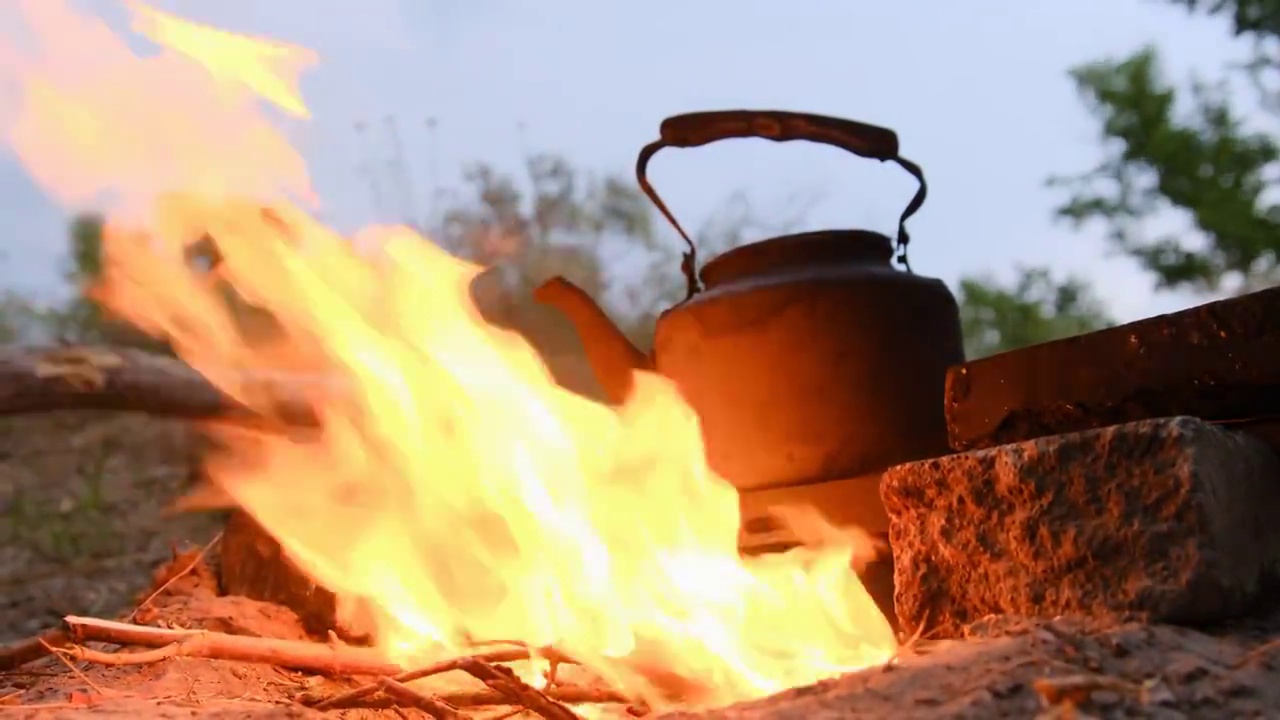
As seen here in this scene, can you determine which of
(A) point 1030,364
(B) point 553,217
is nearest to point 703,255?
(B) point 553,217

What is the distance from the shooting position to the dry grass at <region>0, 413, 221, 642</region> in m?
3.93

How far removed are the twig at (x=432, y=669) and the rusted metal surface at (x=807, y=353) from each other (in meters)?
0.77

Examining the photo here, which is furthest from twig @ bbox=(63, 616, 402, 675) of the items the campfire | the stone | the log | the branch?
the branch

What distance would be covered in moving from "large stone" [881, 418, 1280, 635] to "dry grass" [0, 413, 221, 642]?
3352mm

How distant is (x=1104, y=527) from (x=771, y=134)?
1.50m

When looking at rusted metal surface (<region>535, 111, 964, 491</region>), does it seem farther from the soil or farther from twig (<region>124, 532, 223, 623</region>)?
twig (<region>124, 532, 223, 623</region>)

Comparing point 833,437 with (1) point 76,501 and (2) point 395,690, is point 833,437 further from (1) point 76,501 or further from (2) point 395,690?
(1) point 76,501

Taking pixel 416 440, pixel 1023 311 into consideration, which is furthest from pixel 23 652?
pixel 1023 311

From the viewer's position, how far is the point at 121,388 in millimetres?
3848

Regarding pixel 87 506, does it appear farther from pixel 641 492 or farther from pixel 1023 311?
pixel 1023 311

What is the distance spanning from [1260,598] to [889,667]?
1.74 feet

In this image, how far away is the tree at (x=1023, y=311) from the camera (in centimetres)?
577

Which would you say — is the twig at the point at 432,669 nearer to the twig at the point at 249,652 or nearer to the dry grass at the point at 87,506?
the twig at the point at 249,652

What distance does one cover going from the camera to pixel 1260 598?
134 centimetres
